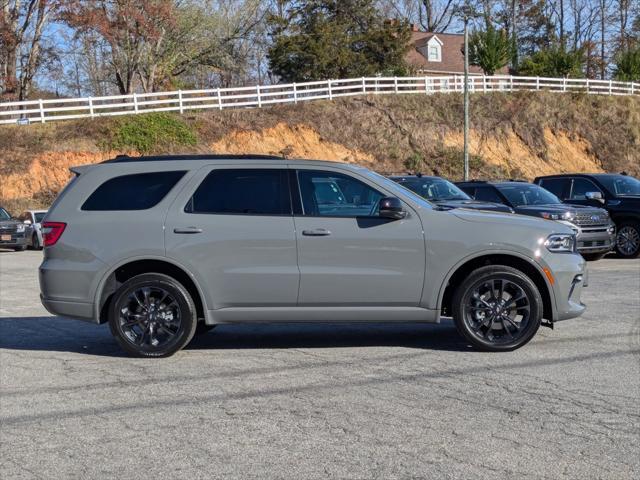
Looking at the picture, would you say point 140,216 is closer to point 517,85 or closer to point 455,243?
point 455,243

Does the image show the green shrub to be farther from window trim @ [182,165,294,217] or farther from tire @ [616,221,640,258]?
window trim @ [182,165,294,217]

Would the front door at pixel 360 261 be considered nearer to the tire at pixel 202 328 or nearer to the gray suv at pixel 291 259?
the gray suv at pixel 291 259

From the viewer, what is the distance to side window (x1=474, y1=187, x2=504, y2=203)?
57.8 ft

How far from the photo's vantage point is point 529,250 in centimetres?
785

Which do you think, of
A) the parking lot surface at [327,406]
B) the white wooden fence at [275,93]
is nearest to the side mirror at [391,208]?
the parking lot surface at [327,406]

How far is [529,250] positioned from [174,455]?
415 centimetres

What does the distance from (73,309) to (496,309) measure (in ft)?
13.0

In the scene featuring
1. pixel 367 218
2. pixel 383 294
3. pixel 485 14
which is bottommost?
pixel 383 294

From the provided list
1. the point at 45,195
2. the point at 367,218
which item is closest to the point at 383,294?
the point at 367,218

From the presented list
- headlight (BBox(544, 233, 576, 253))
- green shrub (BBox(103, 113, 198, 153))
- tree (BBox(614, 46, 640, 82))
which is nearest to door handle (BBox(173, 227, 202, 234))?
headlight (BBox(544, 233, 576, 253))

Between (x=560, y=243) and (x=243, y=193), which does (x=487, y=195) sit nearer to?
(x=560, y=243)

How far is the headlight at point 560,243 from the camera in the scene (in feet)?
26.1

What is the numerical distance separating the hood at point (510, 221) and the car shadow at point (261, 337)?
126 cm

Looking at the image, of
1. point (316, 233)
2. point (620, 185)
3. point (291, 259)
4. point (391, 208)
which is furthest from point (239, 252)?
point (620, 185)
